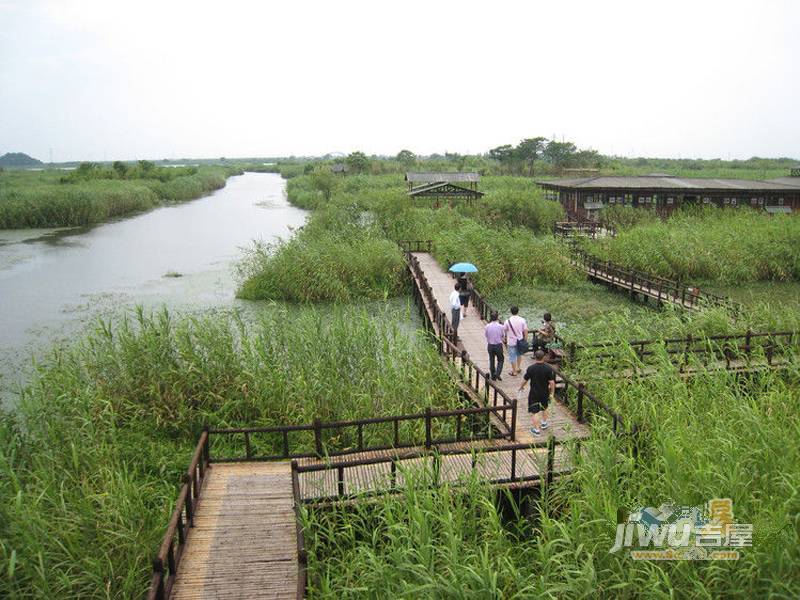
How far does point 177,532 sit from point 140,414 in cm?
446

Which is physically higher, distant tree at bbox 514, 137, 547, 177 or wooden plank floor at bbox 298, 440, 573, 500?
distant tree at bbox 514, 137, 547, 177

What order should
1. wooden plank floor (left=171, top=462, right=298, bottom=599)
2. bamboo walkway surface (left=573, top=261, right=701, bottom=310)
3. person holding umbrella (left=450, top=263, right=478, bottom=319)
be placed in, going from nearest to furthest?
wooden plank floor (left=171, top=462, right=298, bottom=599) < person holding umbrella (left=450, top=263, right=478, bottom=319) < bamboo walkway surface (left=573, top=261, right=701, bottom=310)

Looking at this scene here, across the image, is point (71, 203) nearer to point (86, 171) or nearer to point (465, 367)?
point (86, 171)

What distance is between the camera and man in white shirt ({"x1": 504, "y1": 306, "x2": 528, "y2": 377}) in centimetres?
1227

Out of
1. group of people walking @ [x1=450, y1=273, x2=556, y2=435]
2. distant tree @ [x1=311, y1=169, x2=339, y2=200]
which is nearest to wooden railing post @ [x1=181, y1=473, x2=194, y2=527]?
group of people walking @ [x1=450, y1=273, x2=556, y2=435]

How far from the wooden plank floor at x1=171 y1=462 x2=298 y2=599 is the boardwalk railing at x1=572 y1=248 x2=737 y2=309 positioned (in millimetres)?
14466

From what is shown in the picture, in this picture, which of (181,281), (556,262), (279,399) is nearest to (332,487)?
(279,399)

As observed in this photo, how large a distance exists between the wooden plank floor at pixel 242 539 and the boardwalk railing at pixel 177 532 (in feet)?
0.42

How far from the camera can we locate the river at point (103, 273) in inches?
774

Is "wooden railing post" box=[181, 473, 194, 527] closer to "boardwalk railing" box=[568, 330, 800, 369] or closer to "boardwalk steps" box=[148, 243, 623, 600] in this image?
"boardwalk steps" box=[148, 243, 623, 600]

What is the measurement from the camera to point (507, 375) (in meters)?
12.7

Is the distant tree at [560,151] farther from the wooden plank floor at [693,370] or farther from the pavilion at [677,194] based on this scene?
the wooden plank floor at [693,370]

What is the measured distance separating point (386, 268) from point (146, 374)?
15202 millimetres

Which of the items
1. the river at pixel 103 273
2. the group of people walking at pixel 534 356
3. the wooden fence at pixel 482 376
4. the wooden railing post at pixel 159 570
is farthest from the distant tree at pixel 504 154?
the wooden railing post at pixel 159 570
